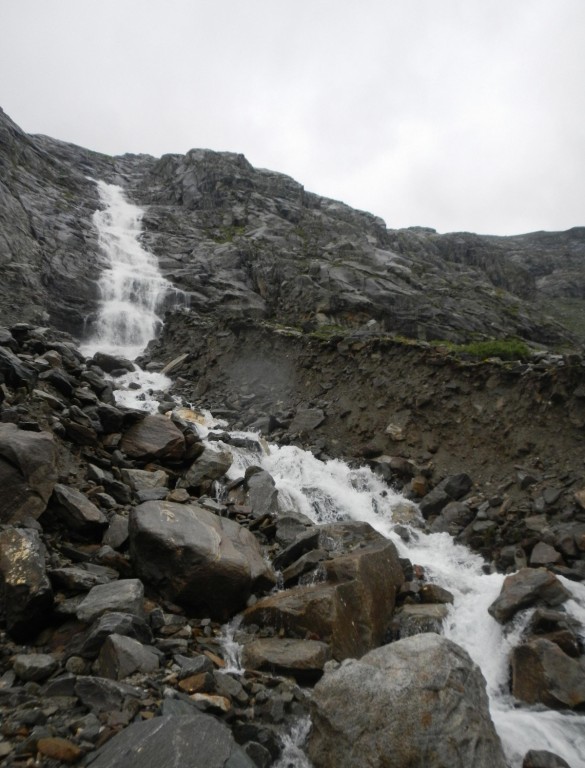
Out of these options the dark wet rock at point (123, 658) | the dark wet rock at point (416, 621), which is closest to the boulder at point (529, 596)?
the dark wet rock at point (416, 621)

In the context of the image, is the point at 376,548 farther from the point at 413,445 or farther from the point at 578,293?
the point at 578,293

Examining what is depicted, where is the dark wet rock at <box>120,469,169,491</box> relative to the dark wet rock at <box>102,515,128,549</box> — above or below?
above

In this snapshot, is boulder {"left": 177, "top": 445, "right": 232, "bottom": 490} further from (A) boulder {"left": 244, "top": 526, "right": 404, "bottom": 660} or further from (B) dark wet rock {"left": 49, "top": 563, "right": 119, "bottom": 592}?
(B) dark wet rock {"left": 49, "top": 563, "right": 119, "bottom": 592}

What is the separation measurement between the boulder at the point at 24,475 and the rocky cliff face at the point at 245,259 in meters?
19.0

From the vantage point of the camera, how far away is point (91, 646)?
5176 millimetres

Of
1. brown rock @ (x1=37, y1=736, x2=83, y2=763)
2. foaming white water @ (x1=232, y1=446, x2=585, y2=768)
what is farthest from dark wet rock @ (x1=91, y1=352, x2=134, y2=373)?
brown rock @ (x1=37, y1=736, x2=83, y2=763)

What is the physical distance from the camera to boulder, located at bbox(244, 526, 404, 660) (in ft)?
21.7

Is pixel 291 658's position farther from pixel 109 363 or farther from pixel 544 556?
pixel 109 363

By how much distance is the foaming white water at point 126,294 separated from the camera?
2908 cm

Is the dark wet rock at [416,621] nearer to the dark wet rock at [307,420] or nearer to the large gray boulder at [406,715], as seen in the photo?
the large gray boulder at [406,715]

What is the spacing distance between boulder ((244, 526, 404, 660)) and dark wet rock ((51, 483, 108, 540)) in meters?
2.93

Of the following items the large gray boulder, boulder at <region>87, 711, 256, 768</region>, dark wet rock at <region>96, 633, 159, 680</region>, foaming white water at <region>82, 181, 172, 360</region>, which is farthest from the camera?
foaming white water at <region>82, 181, 172, 360</region>

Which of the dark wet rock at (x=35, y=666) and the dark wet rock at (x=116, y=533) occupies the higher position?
the dark wet rock at (x=116, y=533)

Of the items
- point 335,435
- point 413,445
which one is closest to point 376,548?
point 413,445
